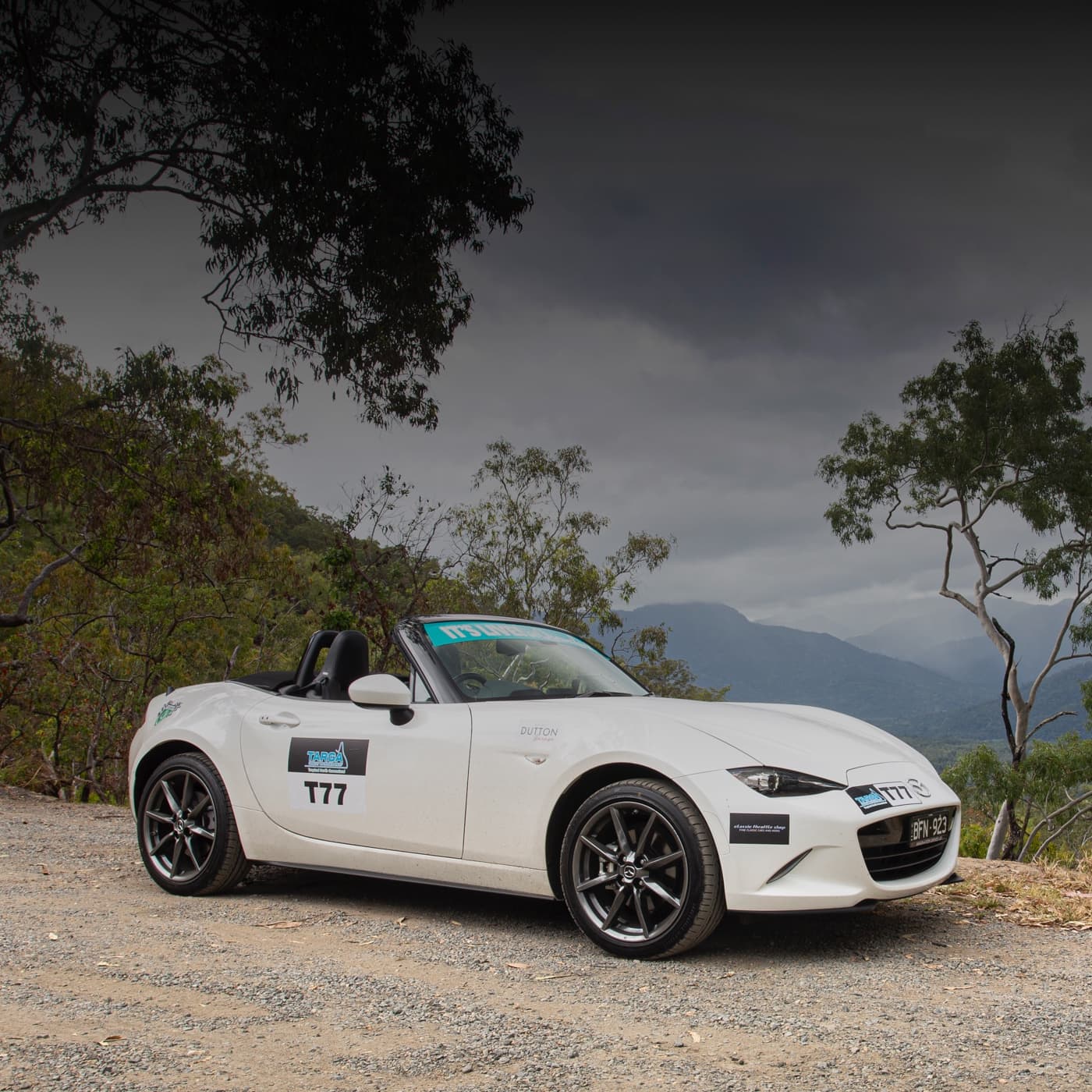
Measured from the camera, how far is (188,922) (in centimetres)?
514

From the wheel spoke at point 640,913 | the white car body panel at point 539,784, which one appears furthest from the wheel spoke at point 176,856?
the wheel spoke at point 640,913

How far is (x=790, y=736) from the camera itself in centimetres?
462

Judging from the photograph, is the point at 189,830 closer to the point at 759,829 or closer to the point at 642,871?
the point at 642,871

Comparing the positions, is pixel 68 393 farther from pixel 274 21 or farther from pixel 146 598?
pixel 274 21

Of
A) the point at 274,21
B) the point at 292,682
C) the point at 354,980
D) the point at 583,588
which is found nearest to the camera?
the point at 354,980

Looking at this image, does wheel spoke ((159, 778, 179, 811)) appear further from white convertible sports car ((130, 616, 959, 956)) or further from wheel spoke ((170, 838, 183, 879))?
wheel spoke ((170, 838, 183, 879))

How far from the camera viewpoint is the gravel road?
306cm

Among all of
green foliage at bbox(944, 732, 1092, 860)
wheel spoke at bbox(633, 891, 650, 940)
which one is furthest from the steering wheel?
green foliage at bbox(944, 732, 1092, 860)

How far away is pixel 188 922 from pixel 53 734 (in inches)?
573

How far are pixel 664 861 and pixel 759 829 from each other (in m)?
0.42

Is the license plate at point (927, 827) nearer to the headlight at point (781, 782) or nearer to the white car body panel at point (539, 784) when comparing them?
the white car body panel at point (539, 784)

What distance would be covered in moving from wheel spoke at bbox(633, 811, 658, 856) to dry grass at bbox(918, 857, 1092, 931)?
2099 millimetres

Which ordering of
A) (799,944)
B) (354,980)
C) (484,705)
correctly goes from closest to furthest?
1. (354,980)
2. (799,944)
3. (484,705)

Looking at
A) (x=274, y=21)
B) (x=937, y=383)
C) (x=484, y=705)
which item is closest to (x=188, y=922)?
(x=484, y=705)
